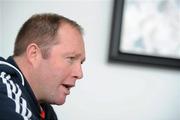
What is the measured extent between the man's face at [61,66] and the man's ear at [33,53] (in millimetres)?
14

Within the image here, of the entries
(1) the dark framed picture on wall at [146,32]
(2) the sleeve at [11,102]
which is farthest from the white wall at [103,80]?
(2) the sleeve at [11,102]

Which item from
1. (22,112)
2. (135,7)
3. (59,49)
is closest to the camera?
(22,112)

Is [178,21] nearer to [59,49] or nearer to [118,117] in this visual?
[118,117]

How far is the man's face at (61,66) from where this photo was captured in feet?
3.13

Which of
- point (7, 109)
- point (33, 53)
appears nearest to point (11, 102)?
point (7, 109)

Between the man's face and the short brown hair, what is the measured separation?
2 centimetres

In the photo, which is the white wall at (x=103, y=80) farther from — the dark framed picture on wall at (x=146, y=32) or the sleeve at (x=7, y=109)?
the sleeve at (x=7, y=109)

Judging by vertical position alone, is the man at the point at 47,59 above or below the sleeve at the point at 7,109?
above

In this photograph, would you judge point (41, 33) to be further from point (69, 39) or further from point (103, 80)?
point (103, 80)

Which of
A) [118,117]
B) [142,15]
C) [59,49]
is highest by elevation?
[142,15]

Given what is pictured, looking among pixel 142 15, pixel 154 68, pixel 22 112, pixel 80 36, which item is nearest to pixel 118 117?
pixel 154 68

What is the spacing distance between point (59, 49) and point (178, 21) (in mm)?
659

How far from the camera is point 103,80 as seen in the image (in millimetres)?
1451

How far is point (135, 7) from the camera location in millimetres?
1395
